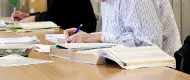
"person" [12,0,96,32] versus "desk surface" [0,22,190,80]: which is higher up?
"person" [12,0,96,32]

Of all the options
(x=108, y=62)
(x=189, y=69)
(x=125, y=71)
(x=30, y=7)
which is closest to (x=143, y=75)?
(x=125, y=71)

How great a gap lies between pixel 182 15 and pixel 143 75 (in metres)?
2.36

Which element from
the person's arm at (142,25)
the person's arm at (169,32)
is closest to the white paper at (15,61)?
the person's arm at (142,25)

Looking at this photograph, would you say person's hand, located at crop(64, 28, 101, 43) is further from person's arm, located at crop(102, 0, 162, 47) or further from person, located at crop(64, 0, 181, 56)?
person's arm, located at crop(102, 0, 162, 47)

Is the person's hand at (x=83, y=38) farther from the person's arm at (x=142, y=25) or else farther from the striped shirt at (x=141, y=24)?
the person's arm at (x=142, y=25)

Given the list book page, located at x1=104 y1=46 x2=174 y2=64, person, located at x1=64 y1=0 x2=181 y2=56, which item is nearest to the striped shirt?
person, located at x1=64 y1=0 x2=181 y2=56

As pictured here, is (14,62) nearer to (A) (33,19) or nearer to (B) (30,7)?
(A) (33,19)

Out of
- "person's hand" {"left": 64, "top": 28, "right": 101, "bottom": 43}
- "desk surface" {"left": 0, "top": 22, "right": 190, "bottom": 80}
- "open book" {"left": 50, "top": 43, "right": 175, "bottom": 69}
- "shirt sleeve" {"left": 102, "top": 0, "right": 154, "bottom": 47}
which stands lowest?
"desk surface" {"left": 0, "top": 22, "right": 190, "bottom": 80}

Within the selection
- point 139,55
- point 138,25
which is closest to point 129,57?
point 139,55

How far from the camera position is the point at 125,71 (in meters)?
1.01

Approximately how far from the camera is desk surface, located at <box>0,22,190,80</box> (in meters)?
0.94

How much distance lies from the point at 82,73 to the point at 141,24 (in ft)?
1.64

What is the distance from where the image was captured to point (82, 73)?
3.29 feet

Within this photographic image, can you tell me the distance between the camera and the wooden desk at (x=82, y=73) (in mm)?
938
